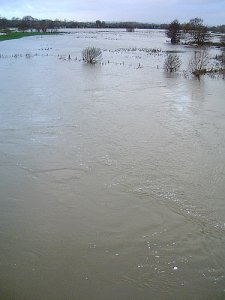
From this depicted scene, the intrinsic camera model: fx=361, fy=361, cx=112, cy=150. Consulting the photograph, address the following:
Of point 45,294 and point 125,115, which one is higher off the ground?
point 125,115

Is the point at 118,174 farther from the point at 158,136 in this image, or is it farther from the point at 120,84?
the point at 120,84

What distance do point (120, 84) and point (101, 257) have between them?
15105 mm

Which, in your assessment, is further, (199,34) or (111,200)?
(199,34)

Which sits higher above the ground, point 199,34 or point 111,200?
point 199,34

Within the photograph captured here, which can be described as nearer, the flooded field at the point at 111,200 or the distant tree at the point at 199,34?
the flooded field at the point at 111,200

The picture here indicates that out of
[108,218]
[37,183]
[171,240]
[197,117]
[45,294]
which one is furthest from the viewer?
[197,117]

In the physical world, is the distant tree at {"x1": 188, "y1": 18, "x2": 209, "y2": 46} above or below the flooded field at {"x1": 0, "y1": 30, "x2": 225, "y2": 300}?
above

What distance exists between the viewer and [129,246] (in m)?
6.19


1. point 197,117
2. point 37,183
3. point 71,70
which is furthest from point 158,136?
point 71,70

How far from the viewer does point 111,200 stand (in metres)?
7.61

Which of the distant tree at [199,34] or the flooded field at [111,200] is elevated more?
the distant tree at [199,34]

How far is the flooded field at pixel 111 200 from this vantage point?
18.0ft

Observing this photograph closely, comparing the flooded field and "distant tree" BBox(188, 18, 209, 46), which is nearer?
the flooded field

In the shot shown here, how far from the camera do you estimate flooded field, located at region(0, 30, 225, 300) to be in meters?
5.48
